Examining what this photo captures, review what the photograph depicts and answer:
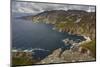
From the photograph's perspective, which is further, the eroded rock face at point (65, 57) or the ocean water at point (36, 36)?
the eroded rock face at point (65, 57)

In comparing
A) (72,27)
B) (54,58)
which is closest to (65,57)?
(54,58)

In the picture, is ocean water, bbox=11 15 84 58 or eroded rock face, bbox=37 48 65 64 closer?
ocean water, bbox=11 15 84 58

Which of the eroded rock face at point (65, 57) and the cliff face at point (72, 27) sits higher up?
the cliff face at point (72, 27)

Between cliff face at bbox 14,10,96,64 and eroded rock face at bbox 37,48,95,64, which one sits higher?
cliff face at bbox 14,10,96,64

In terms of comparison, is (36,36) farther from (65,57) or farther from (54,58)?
(65,57)

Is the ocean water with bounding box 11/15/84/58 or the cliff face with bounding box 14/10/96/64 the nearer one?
the ocean water with bounding box 11/15/84/58

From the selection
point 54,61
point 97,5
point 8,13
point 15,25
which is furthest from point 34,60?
point 97,5

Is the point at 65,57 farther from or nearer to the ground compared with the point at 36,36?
nearer to the ground

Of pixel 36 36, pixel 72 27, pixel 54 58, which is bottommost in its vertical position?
pixel 54 58

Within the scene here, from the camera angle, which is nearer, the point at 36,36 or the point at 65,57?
the point at 36,36

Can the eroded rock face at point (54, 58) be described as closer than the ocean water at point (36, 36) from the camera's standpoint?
No

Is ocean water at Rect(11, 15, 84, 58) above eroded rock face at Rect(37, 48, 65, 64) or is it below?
above
